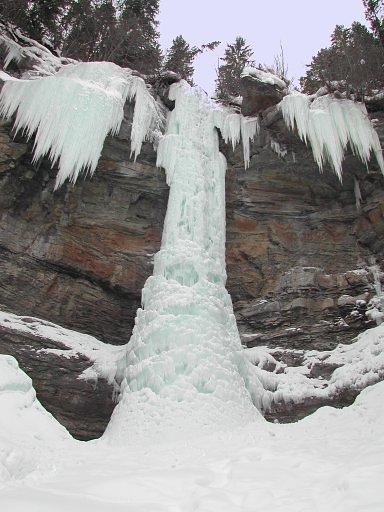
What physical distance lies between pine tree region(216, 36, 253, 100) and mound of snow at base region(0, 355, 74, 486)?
1383 cm

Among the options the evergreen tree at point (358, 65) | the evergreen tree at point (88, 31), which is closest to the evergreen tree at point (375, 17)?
the evergreen tree at point (358, 65)

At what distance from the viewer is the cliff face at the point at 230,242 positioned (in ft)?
33.3

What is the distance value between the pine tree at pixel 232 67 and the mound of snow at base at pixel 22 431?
545 inches

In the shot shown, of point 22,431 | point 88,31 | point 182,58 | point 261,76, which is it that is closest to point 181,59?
point 182,58

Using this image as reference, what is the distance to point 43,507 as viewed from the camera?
8.87 ft

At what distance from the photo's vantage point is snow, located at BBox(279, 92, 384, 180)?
1109cm

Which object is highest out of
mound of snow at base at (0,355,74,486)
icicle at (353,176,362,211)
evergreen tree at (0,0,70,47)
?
evergreen tree at (0,0,70,47)

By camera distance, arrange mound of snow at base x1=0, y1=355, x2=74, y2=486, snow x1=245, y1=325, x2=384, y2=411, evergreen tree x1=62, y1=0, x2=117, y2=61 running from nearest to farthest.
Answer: mound of snow at base x1=0, y1=355, x2=74, y2=486 < snow x1=245, y1=325, x2=384, y2=411 < evergreen tree x1=62, y1=0, x2=117, y2=61

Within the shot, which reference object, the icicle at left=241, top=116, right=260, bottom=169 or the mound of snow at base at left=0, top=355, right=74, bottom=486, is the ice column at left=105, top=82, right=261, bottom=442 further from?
the mound of snow at base at left=0, top=355, right=74, bottom=486

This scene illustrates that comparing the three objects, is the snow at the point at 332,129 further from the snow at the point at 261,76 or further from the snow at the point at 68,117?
the snow at the point at 68,117

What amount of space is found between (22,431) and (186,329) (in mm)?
3666

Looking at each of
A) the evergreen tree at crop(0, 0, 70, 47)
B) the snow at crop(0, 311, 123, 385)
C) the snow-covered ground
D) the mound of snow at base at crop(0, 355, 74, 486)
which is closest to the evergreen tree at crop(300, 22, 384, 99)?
the evergreen tree at crop(0, 0, 70, 47)

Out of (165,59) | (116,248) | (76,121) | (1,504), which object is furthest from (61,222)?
(165,59)

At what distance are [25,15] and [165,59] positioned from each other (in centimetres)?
538
